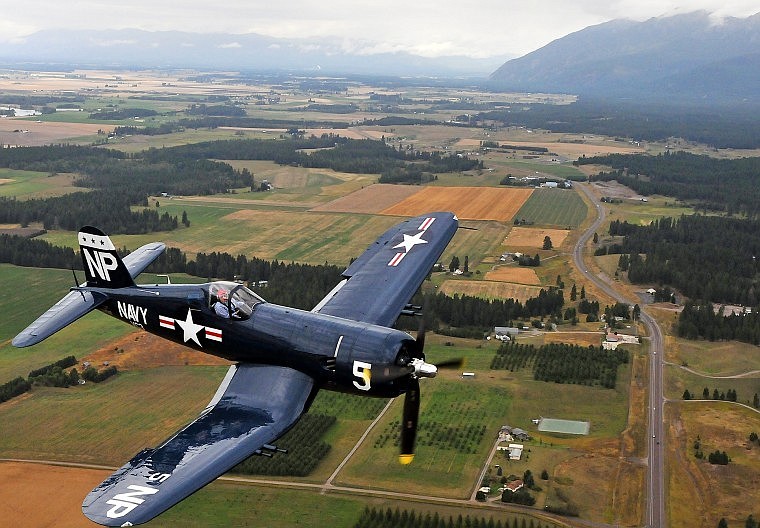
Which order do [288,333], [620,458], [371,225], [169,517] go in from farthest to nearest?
[371,225] → [620,458] → [169,517] → [288,333]

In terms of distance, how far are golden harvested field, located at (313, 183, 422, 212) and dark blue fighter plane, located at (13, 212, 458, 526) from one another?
107m

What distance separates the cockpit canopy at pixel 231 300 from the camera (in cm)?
3329

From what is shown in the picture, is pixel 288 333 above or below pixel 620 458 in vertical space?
above

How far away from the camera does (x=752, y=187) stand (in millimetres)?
185125

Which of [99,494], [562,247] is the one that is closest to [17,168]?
[562,247]

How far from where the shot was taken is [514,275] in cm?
10544

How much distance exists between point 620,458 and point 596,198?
12331cm

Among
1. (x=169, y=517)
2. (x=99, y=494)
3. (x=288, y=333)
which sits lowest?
(x=169, y=517)

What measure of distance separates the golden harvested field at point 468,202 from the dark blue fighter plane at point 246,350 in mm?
103606

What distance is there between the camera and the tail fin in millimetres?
37438

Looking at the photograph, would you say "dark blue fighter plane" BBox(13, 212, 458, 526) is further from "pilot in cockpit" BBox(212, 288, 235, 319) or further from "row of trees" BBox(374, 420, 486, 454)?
"row of trees" BBox(374, 420, 486, 454)

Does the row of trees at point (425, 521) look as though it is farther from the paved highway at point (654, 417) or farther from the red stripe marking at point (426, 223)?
the red stripe marking at point (426, 223)

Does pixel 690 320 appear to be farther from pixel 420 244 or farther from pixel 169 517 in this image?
pixel 169 517

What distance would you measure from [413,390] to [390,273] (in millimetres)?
11832
